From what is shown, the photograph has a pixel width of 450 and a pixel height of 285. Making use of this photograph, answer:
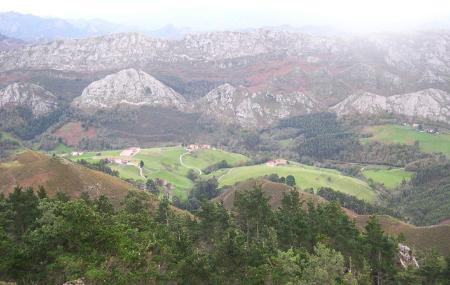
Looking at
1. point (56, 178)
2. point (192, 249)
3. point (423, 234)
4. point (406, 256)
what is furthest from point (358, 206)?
point (192, 249)

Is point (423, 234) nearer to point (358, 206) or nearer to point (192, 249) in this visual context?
point (358, 206)

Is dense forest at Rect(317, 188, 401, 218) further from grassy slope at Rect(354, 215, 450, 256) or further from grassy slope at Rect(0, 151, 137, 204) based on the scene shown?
grassy slope at Rect(0, 151, 137, 204)

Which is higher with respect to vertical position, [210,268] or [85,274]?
[85,274]

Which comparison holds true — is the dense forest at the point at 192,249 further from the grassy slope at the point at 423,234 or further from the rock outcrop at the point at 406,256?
the grassy slope at the point at 423,234

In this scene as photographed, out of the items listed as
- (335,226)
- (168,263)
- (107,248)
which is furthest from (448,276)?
(107,248)

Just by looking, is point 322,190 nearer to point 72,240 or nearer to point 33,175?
point 33,175
